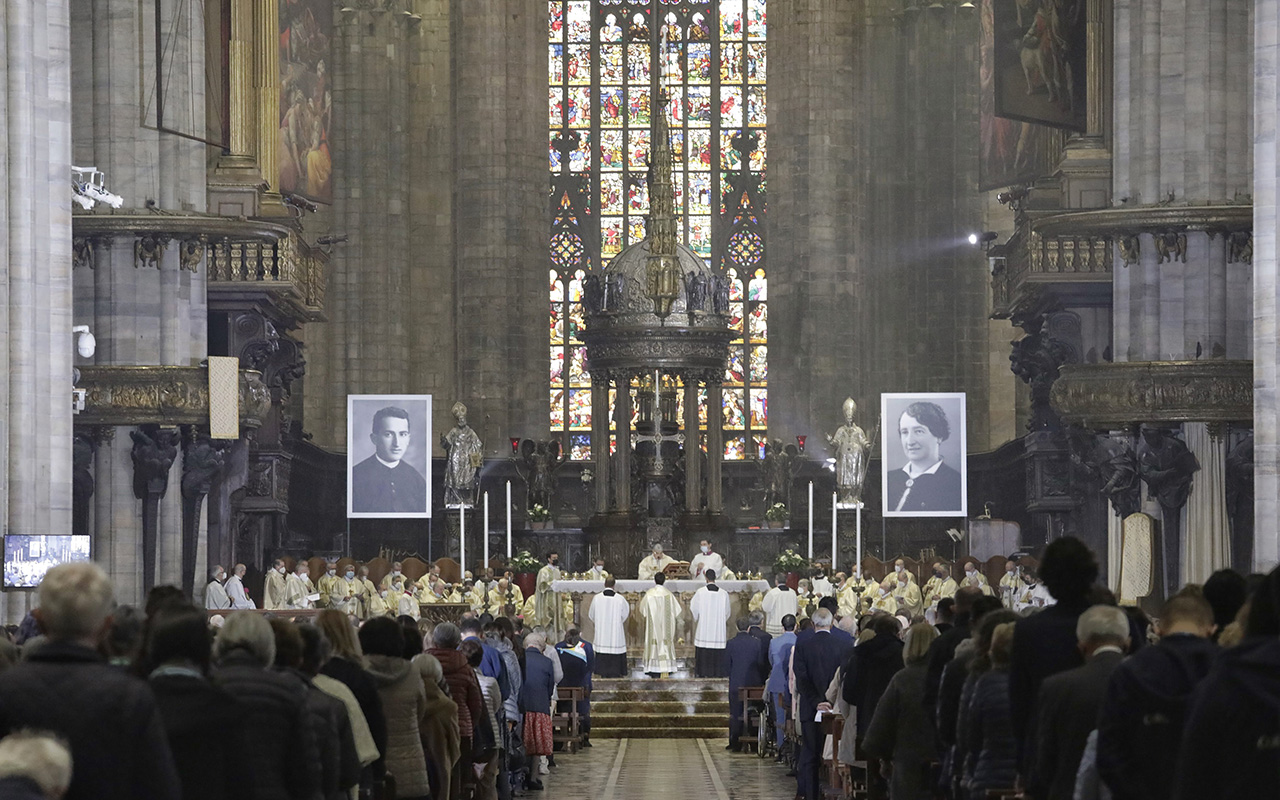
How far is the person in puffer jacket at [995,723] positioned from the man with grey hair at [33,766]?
187 inches

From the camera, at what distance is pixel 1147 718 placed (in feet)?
20.9

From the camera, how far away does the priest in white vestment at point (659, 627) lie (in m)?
24.9

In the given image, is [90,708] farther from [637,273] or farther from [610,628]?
[637,273]

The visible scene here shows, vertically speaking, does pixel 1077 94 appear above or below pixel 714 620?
above

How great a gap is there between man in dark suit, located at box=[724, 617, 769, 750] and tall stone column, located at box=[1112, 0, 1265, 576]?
5172 mm

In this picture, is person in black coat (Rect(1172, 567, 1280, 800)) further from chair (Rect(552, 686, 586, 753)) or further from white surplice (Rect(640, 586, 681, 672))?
white surplice (Rect(640, 586, 681, 672))

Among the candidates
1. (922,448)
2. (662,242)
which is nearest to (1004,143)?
(662,242)

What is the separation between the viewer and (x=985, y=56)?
3058cm

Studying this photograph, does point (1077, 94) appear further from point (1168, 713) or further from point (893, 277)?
point (1168, 713)

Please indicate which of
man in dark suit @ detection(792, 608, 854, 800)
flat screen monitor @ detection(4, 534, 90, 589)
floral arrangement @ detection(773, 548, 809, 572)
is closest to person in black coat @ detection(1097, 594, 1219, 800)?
man in dark suit @ detection(792, 608, 854, 800)

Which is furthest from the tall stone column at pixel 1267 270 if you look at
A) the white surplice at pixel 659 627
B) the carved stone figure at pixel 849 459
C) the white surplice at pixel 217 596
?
the carved stone figure at pixel 849 459

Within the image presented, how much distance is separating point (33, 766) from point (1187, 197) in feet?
70.5

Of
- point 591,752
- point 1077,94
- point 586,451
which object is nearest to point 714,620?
point 591,752

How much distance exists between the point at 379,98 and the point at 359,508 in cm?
1387
